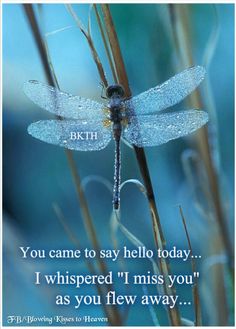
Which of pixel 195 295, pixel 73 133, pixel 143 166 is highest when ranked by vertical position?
pixel 73 133

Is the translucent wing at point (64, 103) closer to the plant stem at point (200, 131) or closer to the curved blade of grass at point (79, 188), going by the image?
the curved blade of grass at point (79, 188)

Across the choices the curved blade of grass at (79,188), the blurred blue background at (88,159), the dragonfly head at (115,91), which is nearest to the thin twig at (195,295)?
the blurred blue background at (88,159)

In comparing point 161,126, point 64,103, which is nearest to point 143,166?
point 161,126

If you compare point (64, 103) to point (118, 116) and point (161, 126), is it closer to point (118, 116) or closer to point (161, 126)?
point (118, 116)

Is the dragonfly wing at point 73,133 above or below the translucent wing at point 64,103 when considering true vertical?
below

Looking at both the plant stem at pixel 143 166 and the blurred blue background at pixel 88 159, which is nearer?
the plant stem at pixel 143 166

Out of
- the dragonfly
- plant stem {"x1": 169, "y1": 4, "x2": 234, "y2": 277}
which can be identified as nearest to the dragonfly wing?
the dragonfly

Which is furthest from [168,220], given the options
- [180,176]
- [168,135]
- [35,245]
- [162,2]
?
[162,2]
